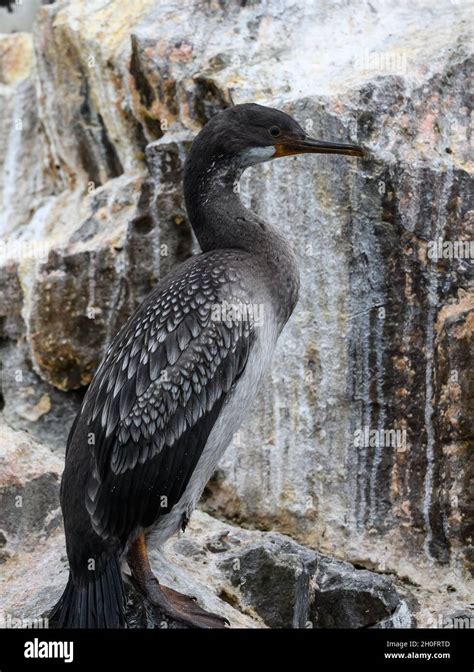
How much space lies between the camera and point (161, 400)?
605 cm

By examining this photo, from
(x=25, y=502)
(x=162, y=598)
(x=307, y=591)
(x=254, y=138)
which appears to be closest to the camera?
(x=162, y=598)

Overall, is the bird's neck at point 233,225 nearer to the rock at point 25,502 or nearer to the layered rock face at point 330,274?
the layered rock face at point 330,274

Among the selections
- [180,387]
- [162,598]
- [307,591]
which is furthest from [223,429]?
[307,591]

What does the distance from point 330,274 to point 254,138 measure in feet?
4.15

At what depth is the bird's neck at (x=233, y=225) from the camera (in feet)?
21.4

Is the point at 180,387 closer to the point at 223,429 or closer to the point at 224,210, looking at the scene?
the point at 223,429

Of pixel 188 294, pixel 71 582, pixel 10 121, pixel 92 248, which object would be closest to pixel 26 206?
pixel 10 121

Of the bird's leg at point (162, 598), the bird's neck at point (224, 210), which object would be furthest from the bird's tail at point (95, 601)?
the bird's neck at point (224, 210)

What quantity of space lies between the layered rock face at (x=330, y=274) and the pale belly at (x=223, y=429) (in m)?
0.92

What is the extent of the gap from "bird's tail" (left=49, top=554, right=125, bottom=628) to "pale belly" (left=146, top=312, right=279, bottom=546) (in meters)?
0.44

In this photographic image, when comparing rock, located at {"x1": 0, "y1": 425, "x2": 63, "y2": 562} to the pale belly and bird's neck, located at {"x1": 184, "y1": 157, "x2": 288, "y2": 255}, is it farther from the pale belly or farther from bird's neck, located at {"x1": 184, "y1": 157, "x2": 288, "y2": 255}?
bird's neck, located at {"x1": 184, "y1": 157, "x2": 288, "y2": 255}

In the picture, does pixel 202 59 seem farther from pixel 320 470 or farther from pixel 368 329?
pixel 320 470

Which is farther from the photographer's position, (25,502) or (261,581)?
(25,502)

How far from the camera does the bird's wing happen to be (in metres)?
6.00
